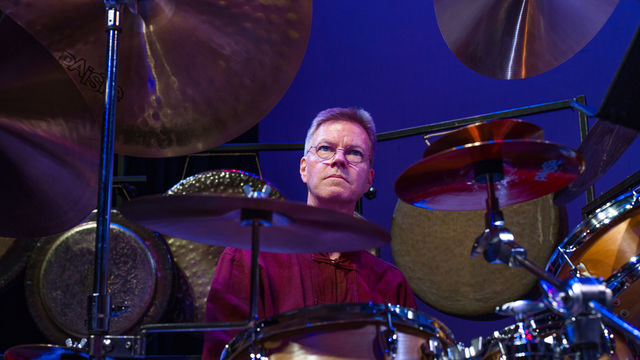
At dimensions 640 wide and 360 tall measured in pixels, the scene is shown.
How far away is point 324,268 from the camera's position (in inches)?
81.0

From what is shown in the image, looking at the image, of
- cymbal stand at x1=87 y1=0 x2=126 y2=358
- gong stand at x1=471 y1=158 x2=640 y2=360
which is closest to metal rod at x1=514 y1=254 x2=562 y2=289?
gong stand at x1=471 y1=158 x2=640 y2=360

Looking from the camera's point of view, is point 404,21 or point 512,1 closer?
point 512,1

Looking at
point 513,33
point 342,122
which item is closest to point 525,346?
point 342,122

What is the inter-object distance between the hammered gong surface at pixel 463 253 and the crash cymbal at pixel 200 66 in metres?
1.32

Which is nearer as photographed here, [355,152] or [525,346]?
[525,346]

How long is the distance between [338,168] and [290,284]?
420 millimetres

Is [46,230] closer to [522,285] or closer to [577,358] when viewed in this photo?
[577,358]

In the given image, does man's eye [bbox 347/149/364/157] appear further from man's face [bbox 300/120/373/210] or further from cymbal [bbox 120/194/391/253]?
cymbal [bbox 120/194/391/253]

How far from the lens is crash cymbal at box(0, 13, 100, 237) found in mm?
1811

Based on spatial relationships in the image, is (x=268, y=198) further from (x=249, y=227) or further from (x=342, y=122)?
(x=342, y=122)

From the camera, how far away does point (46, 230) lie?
181 cm

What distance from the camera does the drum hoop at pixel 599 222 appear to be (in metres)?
1.78

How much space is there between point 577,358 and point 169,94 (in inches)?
56.9

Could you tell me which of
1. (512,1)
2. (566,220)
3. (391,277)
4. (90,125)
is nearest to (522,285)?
(566,220)
